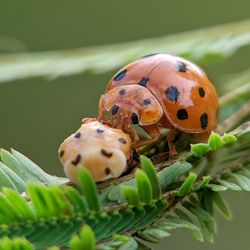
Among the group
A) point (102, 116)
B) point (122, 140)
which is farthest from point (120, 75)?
point (122, 140)

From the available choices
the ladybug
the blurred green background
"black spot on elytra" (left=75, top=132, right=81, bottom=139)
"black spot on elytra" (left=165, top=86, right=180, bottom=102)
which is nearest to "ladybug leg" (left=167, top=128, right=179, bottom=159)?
the ladybug

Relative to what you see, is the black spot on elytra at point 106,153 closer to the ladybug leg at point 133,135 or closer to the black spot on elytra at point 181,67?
the ladybug leg at point 133,135

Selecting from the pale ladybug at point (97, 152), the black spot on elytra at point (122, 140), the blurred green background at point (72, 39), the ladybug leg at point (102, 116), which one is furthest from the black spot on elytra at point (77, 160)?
the blurred green background at point (72, 39)

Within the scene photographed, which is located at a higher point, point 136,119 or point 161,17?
point 161,17

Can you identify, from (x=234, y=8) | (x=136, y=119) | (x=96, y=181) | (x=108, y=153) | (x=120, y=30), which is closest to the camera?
(x=96, y=181)

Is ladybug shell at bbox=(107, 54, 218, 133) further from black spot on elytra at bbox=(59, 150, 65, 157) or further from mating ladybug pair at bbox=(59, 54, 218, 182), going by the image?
black spot on elytra at bbox=(59, 150, 65, 157)

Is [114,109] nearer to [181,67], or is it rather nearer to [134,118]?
[134,118]

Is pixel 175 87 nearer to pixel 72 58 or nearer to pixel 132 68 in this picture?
pixel 132 68

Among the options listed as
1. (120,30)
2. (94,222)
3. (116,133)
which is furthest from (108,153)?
(120,30)
